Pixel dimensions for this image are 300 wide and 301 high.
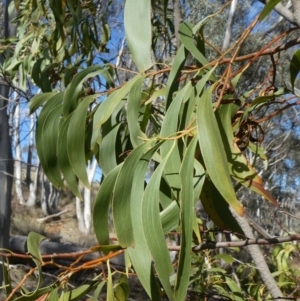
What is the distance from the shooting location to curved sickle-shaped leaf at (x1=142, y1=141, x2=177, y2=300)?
645 mm

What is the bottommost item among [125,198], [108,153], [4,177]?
[125,198]

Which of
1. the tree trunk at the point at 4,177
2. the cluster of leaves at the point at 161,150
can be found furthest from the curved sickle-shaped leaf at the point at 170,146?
the tree trunk at the point at 4,177

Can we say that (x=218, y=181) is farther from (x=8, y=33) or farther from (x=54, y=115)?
(x=8, y=33)

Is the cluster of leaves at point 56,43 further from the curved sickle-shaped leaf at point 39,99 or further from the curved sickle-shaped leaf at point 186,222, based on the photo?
the curved sickle-shaped leaf at point 186,222

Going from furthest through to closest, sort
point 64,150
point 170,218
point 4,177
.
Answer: point 4,177 → point 64,150 → point 170,218

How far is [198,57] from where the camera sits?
2.78 feet

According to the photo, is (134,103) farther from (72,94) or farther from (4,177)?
(4,177)

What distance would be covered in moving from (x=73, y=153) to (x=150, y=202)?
28cm

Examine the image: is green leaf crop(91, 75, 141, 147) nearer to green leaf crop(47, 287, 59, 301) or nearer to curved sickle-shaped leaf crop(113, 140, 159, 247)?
curved sickle-shaped leaf crop(113, 140, 159, 247)

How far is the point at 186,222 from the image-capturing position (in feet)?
2.11

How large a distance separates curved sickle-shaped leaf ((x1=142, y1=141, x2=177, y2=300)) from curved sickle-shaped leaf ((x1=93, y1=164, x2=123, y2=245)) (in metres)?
0.10

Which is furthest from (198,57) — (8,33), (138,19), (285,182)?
(285,182)

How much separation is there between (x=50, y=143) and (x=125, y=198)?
37 cm

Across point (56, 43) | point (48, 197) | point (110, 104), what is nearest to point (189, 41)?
point (110, 104)
